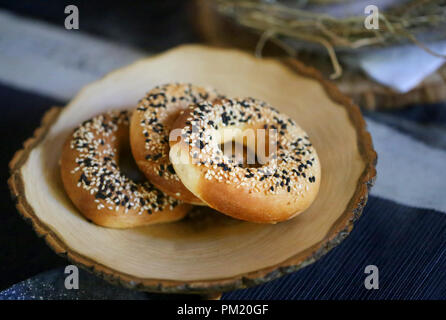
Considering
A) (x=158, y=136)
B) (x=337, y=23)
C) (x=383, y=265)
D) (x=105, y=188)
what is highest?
(x=337, y=23)

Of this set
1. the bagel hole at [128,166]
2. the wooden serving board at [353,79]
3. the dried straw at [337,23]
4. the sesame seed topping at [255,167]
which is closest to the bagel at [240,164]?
the sesame seed topping at [255,167]

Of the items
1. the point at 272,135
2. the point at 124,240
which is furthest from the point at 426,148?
the point at 124,240

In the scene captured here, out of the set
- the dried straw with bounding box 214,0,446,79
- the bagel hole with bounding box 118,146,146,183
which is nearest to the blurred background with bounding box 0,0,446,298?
the dried straw with bounding box 214,0,446,79

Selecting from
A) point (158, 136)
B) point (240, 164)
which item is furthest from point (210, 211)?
point (158, 136)

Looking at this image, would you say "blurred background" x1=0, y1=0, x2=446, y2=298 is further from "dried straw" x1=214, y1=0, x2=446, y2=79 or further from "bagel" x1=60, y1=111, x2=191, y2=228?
"bagel" x1=60, y1=111, x2=191, y2=228

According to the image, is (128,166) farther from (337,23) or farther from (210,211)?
(337,23)

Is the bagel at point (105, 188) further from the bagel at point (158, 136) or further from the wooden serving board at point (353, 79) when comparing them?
the wooden serving board at point (353, 79)
